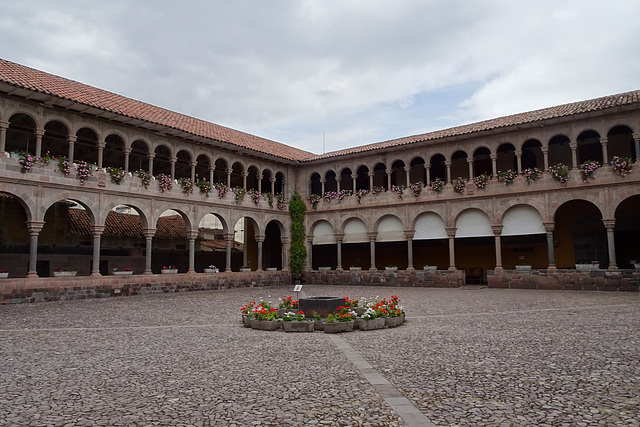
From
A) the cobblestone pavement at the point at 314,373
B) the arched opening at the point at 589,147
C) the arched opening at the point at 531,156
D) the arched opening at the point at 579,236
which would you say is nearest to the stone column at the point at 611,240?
the arched opening at the point at 579,236

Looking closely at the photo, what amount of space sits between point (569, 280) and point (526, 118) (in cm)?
805

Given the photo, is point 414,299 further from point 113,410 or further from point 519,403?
point 113,410

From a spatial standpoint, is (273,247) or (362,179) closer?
(362,179)

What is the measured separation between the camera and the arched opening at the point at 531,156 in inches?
955

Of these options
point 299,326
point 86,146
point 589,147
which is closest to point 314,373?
point 299,326

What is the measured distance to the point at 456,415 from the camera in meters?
4.65

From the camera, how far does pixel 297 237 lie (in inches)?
1150

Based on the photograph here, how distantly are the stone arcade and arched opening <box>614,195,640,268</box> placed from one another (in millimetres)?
51

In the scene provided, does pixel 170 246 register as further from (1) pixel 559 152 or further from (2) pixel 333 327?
(1) pixel 559 152

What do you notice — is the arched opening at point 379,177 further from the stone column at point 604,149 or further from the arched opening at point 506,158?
the stone column at point 604,149

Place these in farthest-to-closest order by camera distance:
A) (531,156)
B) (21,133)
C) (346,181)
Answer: (346,181)
(531,156)
(21,133)

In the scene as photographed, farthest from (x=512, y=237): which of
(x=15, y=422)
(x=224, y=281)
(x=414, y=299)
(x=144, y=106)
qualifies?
(x=15, y=422)

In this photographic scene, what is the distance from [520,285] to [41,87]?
21.9m

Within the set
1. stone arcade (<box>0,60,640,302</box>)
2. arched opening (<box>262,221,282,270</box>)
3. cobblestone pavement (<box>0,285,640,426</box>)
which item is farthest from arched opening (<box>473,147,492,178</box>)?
cobblestone pavement (<box>0,285,640,426</box>)
